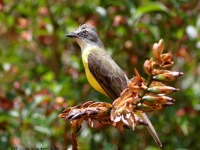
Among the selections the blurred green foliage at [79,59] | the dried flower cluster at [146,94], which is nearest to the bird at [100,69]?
the dried flower cluster at [146,94]

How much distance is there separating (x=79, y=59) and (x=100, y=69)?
143cm

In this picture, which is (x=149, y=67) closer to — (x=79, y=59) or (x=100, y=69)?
(x=100, y=69)

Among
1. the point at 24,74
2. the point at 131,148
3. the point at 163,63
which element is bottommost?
the point at 131,148

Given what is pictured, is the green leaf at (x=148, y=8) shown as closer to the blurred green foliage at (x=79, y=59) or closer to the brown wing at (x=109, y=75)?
the blurred green foliage at (x=79, y=59)

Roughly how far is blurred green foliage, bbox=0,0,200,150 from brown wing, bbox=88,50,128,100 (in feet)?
3.40

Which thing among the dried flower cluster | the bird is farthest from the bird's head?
the dried flower cluster

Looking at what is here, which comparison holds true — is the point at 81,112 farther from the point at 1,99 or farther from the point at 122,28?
the point at 122,28

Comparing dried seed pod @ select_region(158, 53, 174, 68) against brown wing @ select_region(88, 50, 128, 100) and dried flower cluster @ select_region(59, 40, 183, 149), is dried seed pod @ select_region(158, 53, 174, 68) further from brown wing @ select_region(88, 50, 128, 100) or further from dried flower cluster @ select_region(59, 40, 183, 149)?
brown wing @ select_region(88, 50, 128, 100)

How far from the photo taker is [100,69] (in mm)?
1801

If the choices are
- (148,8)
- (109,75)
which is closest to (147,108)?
(109,75)

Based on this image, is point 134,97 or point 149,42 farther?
point 149,42

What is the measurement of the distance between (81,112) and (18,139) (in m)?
2.02

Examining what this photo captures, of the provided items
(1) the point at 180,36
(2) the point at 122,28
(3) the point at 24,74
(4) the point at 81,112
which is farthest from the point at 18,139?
(4) the point at 81,112

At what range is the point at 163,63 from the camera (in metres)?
1.00
